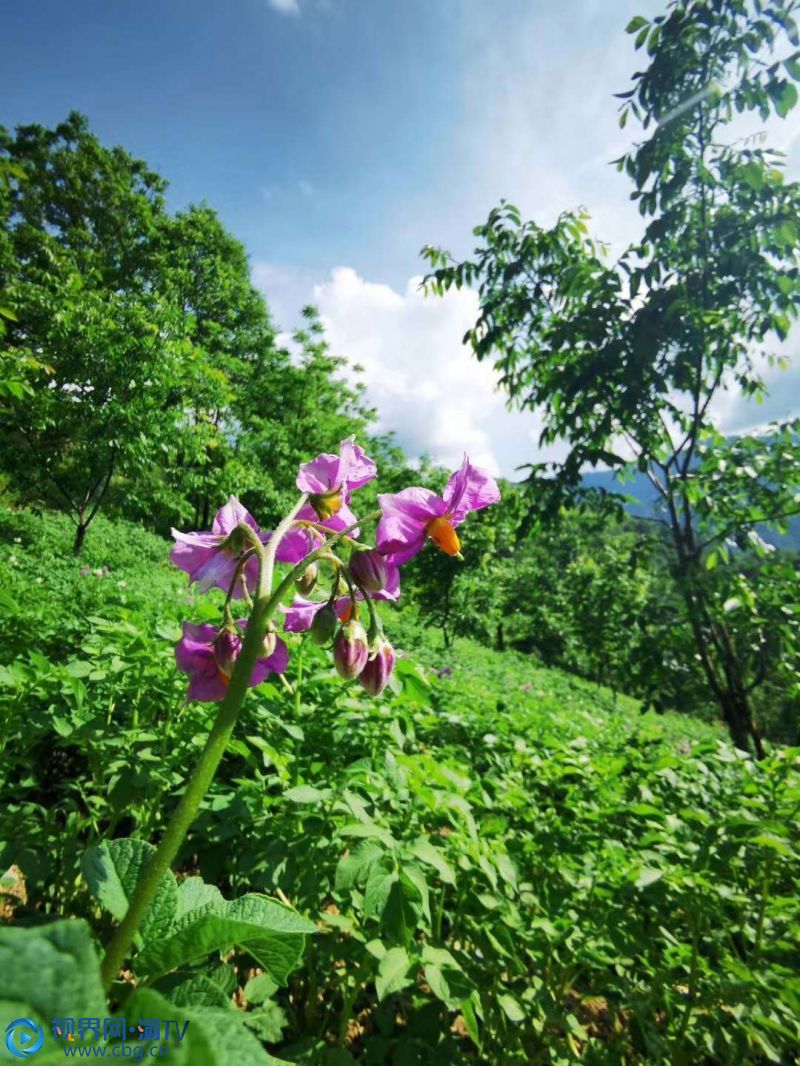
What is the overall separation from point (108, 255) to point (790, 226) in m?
26.1

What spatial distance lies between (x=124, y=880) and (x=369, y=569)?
1.88 ft

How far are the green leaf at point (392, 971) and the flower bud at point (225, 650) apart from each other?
0.84 m

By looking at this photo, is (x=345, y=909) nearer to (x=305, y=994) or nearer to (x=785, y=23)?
(x=305, y=994)

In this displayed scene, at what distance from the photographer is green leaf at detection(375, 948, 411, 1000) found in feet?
3.65

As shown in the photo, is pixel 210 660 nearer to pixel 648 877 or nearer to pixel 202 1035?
pixel 202 1035

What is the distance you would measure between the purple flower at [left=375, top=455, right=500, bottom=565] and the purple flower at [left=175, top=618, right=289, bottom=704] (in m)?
0.27

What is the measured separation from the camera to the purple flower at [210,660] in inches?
32.2

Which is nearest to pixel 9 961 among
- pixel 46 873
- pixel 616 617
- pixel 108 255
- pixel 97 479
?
pixel 46 873

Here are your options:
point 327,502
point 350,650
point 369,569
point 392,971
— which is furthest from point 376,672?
Answer: point 392,971

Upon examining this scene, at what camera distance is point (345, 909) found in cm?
151

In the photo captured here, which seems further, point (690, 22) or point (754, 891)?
point (690, 22)

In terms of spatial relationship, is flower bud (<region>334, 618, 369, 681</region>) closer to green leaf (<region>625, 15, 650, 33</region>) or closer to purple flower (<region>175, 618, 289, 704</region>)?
purple flower (<region>175, 618, 289, 704</region>)

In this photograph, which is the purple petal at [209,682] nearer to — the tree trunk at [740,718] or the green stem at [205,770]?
the green stem at [205,770]

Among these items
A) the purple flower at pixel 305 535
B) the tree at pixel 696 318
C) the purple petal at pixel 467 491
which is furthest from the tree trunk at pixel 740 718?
the purple flower at pixel 305 535
